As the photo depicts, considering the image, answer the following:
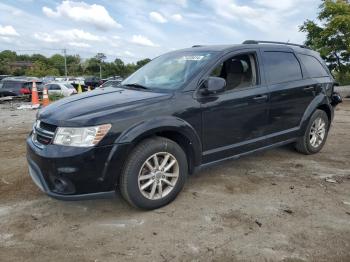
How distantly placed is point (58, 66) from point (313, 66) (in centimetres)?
10046

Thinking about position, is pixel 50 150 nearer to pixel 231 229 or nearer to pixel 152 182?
pixel 152 182

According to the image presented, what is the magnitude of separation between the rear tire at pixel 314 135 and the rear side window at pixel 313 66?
591mm

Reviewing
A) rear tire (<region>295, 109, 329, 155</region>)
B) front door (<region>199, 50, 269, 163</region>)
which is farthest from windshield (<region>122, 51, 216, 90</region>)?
rear tire (<region>295, 109, 329, 155</region>)

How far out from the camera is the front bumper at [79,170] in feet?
10.8

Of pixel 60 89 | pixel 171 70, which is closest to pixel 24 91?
pixel 60 89

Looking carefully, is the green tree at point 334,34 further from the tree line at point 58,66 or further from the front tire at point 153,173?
the tree line at point 58,66

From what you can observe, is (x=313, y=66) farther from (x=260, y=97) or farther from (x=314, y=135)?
(x=260, y=97)

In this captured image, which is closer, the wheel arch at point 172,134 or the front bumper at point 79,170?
the front bumper at point 79,170

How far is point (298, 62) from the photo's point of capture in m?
5.47

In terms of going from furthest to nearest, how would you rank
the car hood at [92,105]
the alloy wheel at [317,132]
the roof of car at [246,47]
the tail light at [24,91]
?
the tail light at [24,91] → the alloy wheel at [317,132] → the roof of car at [246,47] → the car hood at [92,105]

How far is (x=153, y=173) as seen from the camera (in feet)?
12.3

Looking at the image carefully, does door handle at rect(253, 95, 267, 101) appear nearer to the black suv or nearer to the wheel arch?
the black suv

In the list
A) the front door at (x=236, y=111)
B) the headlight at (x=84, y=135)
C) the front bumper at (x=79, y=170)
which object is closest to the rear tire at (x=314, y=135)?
the front door at (x=236, y=111)

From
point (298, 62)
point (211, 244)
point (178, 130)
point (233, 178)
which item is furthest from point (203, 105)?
point (298, 62)
